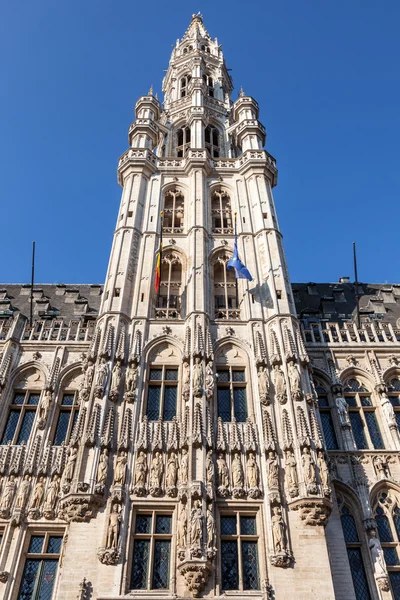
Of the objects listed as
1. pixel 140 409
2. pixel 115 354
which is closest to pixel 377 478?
pixel 140 409

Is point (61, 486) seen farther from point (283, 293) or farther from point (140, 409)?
point (283, 293)

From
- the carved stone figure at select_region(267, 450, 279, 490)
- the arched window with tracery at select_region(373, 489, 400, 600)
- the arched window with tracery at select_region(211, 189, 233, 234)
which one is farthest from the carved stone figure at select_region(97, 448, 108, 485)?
the arched window with tracery at select_region(211, 189, 233, 234)

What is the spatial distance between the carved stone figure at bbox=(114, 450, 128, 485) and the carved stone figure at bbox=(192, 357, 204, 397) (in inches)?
132

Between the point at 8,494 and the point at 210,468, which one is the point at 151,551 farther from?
the point at 8,494

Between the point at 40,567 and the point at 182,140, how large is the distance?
28.1 meters

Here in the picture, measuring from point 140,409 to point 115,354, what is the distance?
99.2 inches

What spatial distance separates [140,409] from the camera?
19281 millimetres

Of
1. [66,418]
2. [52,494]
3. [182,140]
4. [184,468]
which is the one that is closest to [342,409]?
[184,468]

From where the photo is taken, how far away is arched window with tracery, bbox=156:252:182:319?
23.5 metres

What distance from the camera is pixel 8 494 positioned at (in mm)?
18062

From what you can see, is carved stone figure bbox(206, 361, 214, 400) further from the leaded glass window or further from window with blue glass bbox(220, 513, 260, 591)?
window with blue glass bbox(220, 513, 260, 591)

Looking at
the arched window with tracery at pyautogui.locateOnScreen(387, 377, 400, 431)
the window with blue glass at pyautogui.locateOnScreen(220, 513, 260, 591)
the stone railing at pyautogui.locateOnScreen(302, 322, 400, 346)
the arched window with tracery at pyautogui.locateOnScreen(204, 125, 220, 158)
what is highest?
the arched window with tracery at pyautogui.locateOnScreen(204, 125, 220, 158)

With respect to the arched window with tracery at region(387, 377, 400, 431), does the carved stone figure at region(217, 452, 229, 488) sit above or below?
below

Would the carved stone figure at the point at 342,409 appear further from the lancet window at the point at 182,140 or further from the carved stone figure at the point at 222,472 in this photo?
the lancet window at the point at 182,140
